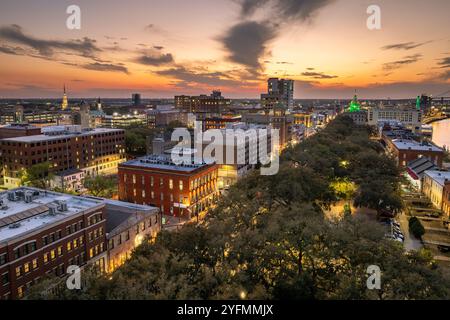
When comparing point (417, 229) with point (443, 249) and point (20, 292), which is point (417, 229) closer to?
point (443, 249)

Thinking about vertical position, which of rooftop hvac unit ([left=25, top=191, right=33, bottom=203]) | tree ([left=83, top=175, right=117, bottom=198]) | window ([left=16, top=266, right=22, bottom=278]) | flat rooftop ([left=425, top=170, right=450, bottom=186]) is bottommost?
window ([left=16, top=266, right=22, bottom=278])

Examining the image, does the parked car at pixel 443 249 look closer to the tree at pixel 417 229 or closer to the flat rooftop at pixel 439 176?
the tree at pixel 417 229

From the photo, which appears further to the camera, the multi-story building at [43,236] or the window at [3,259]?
the multi-story building at [43,236]

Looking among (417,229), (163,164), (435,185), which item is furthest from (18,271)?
(435,185)

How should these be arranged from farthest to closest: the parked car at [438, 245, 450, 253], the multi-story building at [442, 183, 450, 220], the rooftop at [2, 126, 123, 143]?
the rooftop at [2, 126, 123, 143]
the multi-story building at [442, 183, 450, 220]
the parked car at [438, 245, 450, 253]

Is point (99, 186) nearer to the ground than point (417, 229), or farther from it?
farther from it

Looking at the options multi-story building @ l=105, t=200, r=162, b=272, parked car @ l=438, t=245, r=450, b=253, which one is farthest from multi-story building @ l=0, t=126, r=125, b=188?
parked car @ l=438, t=245, r=450, b=253

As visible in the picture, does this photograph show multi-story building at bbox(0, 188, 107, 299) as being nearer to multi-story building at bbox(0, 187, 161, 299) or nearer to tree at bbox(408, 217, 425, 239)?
multi-story building at bbox(0, 187, 161, 299)

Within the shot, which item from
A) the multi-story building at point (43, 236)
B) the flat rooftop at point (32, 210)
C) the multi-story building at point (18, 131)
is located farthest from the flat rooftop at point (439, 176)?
the multi-story building at point (18, 131)
